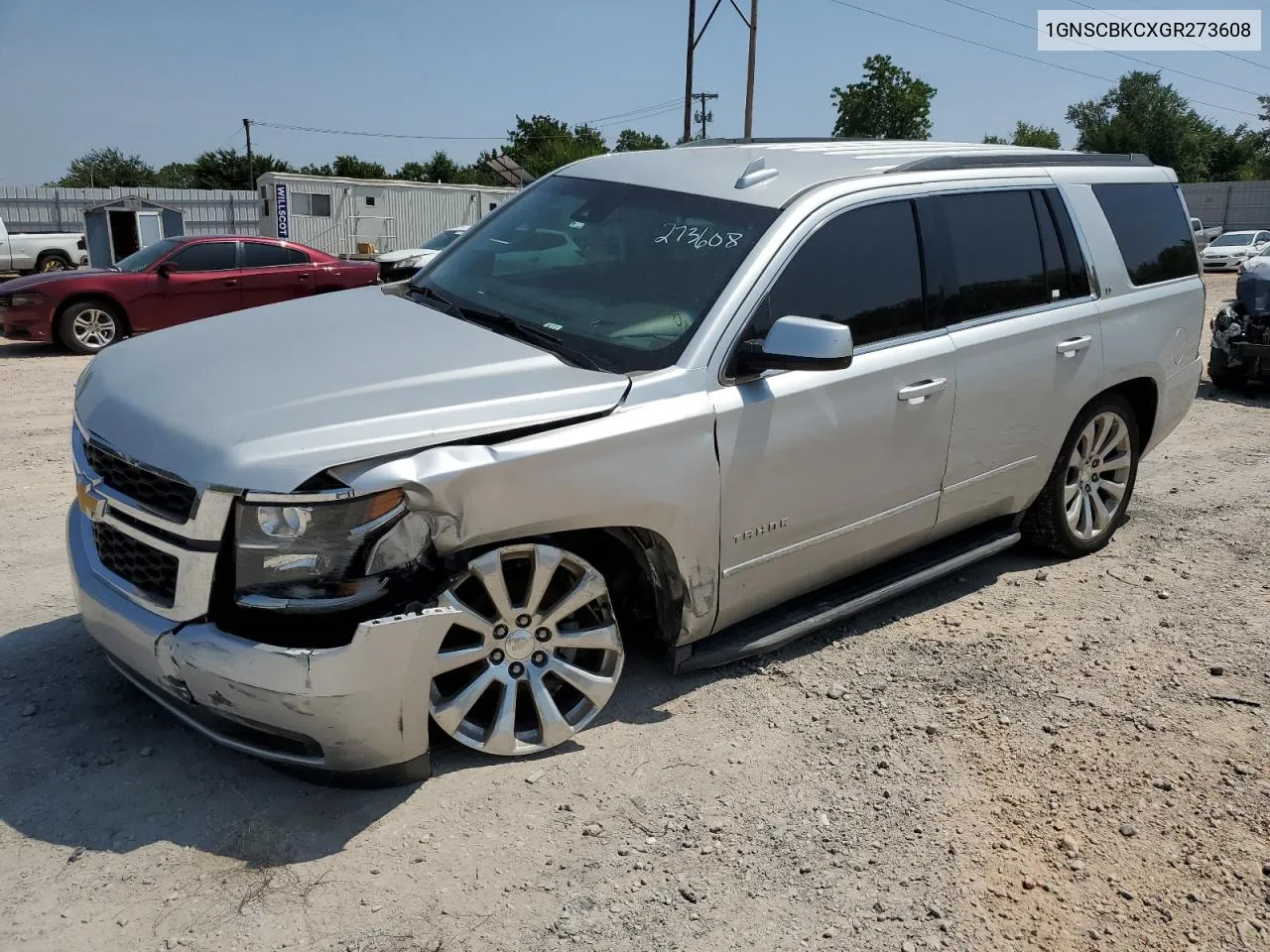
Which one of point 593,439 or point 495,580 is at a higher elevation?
point 593,439

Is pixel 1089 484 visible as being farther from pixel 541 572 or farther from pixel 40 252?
pixel 40 252

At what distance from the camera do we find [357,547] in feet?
9.34

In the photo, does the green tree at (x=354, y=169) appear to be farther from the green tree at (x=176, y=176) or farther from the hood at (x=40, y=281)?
the hood at (x=40, y=281)

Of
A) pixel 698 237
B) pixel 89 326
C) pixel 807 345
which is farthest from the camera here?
pixel 89 326

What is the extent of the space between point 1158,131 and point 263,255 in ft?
244

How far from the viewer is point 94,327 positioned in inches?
495

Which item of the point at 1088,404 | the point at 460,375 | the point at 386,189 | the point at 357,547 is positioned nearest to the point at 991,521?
the point at 1088,404

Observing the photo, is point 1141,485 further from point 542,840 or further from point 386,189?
A: point 386,189

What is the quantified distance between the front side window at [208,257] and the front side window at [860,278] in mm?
11257

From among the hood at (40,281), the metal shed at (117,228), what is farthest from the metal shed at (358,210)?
the hood at (40,281)

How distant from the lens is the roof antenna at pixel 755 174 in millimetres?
4035

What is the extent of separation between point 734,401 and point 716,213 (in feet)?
2.79

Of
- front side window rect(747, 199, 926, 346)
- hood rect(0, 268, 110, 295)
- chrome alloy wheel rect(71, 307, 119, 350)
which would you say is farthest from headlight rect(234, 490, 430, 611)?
hood rect(0, 268, 110, 295)

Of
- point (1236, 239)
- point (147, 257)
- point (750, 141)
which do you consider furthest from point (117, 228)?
point (1236, 239)
